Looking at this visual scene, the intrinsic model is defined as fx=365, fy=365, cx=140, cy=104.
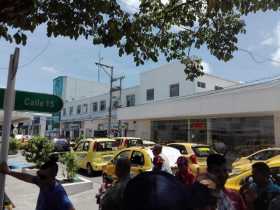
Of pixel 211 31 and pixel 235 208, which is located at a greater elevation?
pixel 211 31

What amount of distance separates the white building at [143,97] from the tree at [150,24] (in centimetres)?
2035

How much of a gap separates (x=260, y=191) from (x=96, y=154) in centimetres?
1282

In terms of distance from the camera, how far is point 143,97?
40.5 metres

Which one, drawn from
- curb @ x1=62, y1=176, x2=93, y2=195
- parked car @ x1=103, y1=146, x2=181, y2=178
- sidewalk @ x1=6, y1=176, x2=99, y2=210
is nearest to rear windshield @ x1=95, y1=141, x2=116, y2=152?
sidewalk @ x1=6, y1=176, x2=99, y2=210

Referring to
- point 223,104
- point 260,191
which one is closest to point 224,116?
point 223,104

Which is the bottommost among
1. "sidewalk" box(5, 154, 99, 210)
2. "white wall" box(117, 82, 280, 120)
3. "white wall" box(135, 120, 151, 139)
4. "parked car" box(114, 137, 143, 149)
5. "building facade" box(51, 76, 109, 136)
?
"sidewalk" box(5, 154, 99, 210)

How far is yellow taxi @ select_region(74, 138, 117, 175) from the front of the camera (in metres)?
16.1

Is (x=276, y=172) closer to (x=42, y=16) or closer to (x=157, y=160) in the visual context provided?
(x=157, y=160)

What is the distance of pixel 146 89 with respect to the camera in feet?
132

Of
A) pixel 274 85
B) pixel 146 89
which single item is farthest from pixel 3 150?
pixel 146 89

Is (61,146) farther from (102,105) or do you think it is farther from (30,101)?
(30,101)

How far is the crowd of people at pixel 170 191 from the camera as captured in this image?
1336 mm

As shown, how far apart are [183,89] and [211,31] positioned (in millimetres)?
29226

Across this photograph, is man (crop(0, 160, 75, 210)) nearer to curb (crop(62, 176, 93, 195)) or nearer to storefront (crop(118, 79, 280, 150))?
curb (crop(62, 176, 93, 195))
